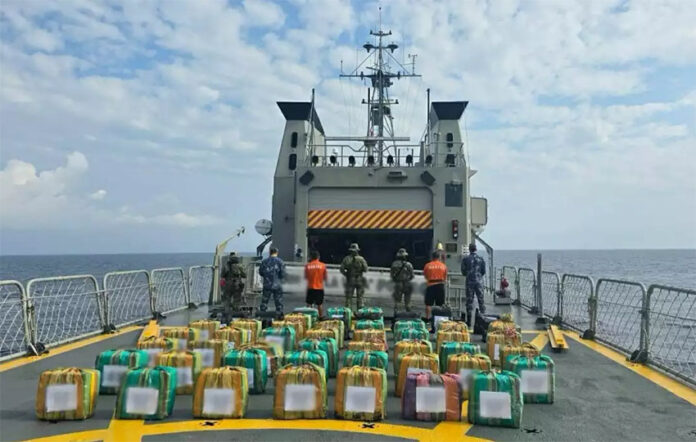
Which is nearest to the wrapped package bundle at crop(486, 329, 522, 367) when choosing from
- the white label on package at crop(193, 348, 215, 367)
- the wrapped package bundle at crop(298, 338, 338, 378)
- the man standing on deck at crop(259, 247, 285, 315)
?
the wrapped package bundle at crop(298, 338, 338, 378)

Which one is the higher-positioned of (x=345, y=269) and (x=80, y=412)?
(x=345, y=269)

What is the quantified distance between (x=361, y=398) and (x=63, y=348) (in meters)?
5.95

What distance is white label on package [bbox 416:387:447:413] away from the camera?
5.36 metres

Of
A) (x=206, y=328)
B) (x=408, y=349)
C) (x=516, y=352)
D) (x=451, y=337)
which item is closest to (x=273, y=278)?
(x=206, y=328)

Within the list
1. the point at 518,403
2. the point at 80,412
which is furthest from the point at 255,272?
A: the point at 518,403

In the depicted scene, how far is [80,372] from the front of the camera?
541 cm

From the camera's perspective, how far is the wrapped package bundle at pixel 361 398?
5320 mm

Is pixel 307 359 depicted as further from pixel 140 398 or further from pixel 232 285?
pixel 232 285

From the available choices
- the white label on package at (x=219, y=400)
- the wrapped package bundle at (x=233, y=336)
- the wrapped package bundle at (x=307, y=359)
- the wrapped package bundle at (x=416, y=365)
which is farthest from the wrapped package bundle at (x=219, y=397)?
the wrapped package bundle at (x=233, y=336)

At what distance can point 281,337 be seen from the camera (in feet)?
25.1

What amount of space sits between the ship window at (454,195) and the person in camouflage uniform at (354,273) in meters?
3.14

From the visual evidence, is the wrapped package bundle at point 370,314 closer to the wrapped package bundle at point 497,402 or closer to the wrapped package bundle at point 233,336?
the wrapped package bundle at point 233,336

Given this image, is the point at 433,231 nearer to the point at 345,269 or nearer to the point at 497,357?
the point at 345,269

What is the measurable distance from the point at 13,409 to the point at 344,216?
8937mm
